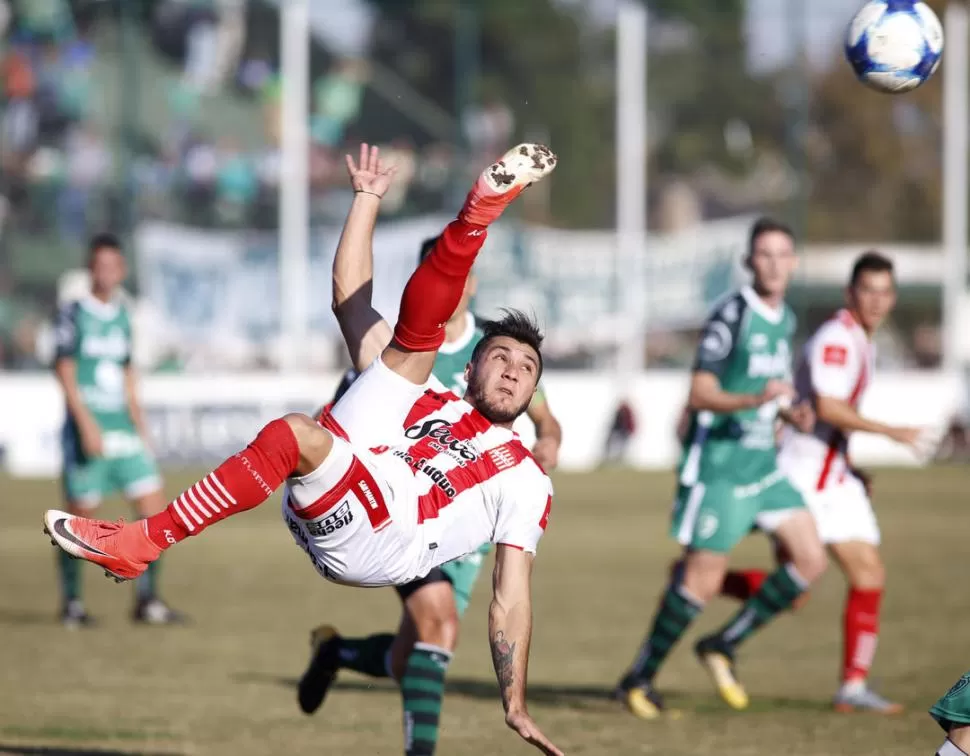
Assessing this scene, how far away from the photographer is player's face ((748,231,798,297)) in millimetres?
9133

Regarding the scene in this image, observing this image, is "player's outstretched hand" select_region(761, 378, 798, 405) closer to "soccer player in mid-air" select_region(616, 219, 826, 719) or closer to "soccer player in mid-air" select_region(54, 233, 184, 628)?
"soccer player in mid-air" select_region(616, 219, 826, 719)

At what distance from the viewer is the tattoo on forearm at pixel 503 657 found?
5863mm

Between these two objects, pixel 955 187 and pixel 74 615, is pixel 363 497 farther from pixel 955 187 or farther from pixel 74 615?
pixel 955 187

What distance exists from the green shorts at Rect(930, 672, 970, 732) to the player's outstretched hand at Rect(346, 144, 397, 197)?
290cm

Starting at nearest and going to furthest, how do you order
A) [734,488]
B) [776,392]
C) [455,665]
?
1. [776,392]
2. [734,488]
3. [455,665]

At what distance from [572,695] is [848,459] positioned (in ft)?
6.58

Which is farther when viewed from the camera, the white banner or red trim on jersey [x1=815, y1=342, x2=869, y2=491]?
the white banner

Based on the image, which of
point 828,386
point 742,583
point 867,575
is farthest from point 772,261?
point 742,583

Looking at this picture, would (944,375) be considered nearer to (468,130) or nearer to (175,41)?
(468,130)

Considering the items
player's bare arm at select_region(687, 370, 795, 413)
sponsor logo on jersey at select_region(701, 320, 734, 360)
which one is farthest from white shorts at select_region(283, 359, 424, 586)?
sponsor logo on jersey at select_region(701, 320, 734, 360)

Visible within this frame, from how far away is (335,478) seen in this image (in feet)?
19.7

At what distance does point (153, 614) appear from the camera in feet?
41.6

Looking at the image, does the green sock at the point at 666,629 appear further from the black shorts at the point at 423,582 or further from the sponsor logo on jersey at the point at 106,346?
the sponsor logo on jersey at the point at 106,346

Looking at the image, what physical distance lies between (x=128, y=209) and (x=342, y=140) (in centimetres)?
489
